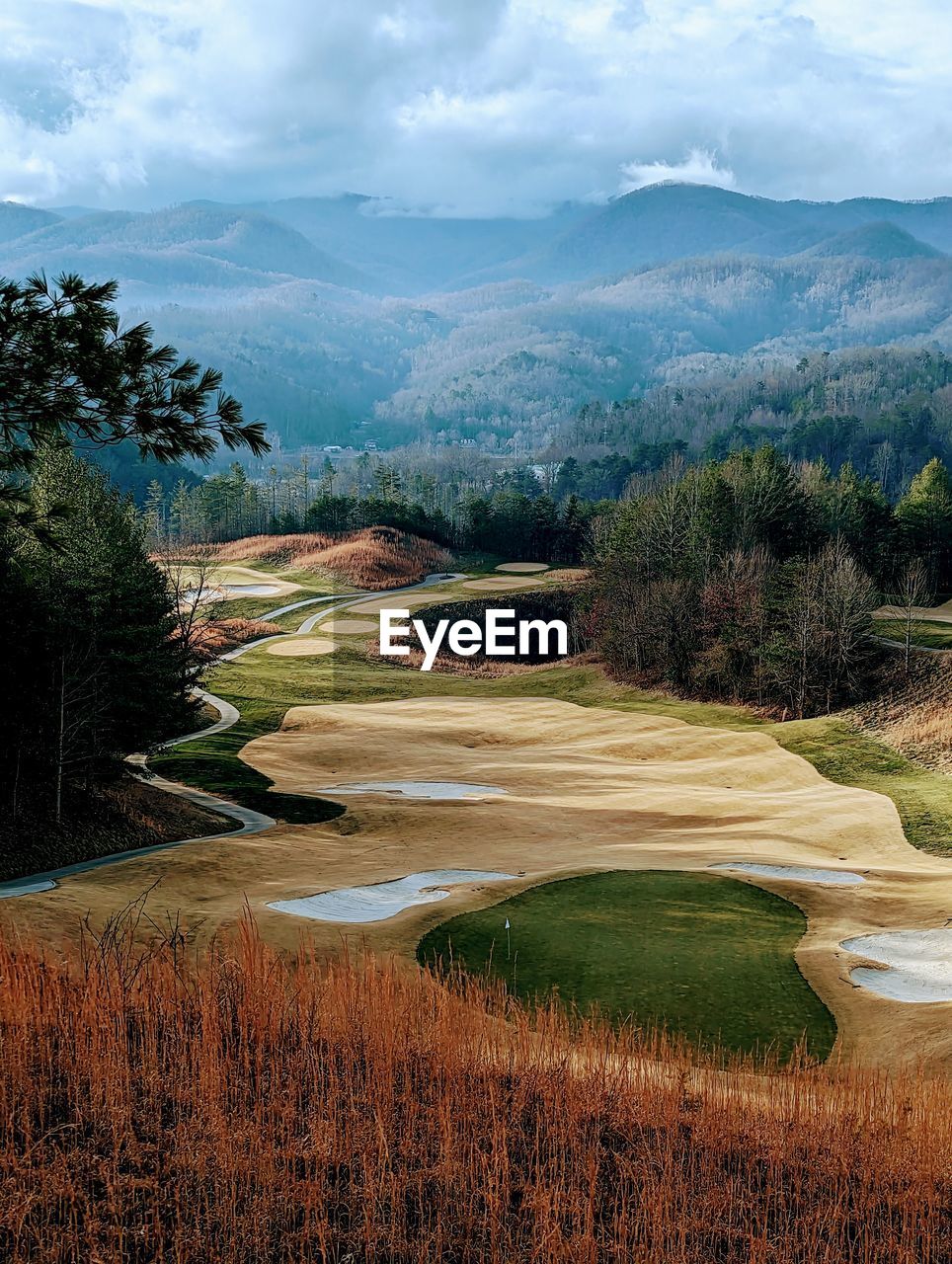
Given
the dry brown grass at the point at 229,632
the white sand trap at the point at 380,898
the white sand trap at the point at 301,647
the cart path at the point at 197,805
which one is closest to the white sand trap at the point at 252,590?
the dry brown grass at the point at 229,632

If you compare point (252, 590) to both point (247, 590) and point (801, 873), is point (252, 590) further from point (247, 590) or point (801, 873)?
point (801, 873)

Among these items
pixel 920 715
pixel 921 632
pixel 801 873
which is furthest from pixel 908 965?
pixel 921 632

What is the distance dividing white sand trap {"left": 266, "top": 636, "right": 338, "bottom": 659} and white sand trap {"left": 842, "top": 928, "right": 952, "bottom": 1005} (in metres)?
49.5

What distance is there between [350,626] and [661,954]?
59.4 metres

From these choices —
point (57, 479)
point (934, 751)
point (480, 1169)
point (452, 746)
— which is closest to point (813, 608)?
point (934, 751)

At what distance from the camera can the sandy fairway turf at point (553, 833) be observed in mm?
15867

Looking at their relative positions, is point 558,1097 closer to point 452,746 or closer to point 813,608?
point 452,746

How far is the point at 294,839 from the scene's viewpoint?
2591 cm

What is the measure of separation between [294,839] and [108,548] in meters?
9.78

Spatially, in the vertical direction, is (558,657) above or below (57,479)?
below

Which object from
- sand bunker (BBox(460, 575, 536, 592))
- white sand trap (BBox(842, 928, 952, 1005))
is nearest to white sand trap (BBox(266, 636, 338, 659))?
sand bunker (BBox(460, 575, 536, 592))

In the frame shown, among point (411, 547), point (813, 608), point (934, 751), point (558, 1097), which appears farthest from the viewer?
point (411, 547)

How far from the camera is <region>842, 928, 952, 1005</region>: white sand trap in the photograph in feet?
48.7

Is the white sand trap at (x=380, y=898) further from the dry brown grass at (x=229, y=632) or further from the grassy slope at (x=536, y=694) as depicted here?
the dry brown grass at (x=229, y=632)
